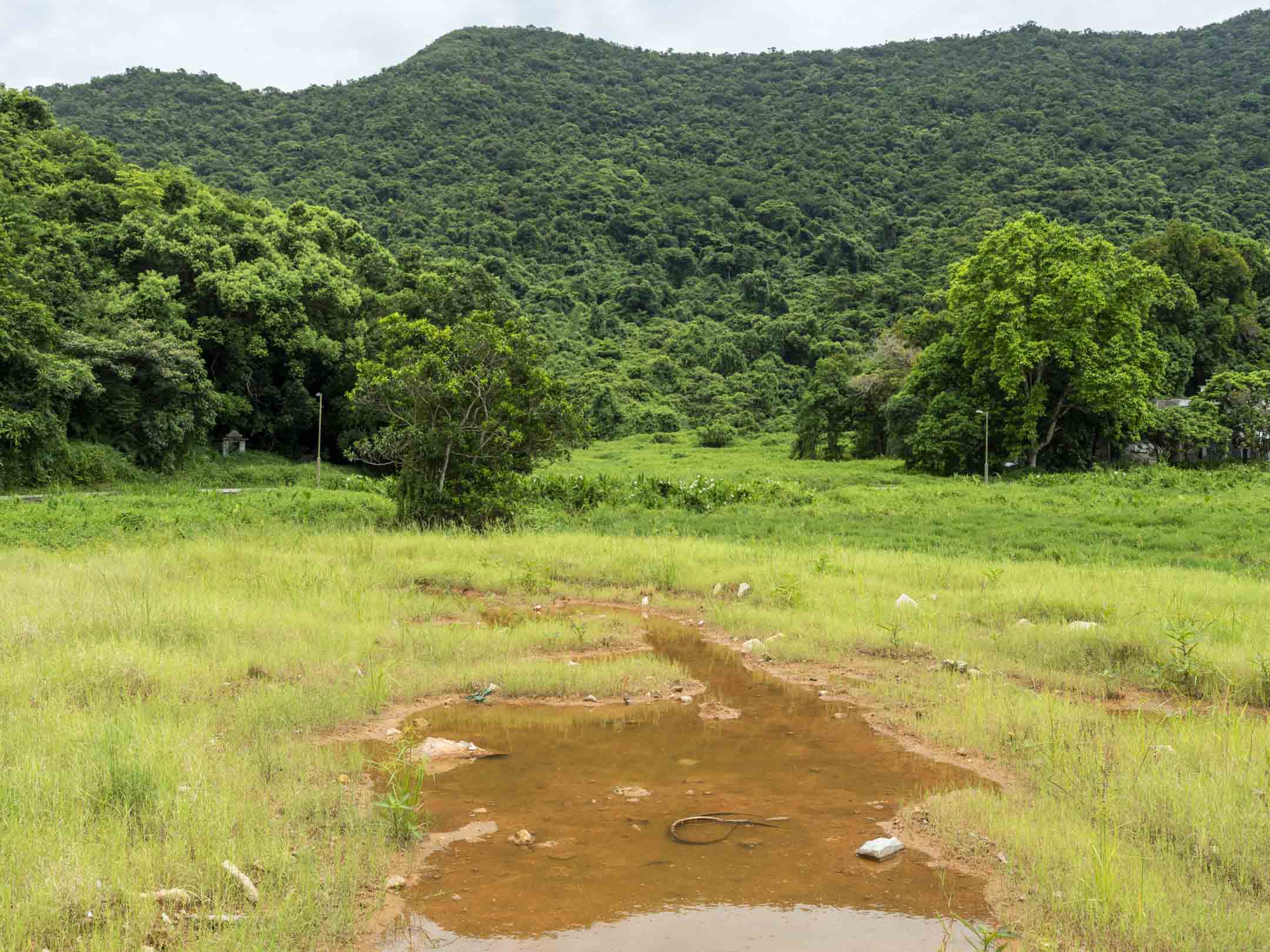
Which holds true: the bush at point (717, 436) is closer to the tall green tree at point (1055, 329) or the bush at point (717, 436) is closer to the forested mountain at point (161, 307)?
the forested mountain at point (161, 307)

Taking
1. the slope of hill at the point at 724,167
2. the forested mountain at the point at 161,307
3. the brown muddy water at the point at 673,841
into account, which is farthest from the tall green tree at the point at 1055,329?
the brown muddy water at the point at 673,841

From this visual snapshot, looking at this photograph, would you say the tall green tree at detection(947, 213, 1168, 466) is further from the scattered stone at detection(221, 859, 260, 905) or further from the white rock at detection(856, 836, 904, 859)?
the scattered stone at detection(221, 859, 260, 905)

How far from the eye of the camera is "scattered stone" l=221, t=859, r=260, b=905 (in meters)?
4.65

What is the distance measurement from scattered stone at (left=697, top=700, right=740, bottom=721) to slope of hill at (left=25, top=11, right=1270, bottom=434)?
57310mm

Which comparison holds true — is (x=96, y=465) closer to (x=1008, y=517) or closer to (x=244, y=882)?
(x=1008, y=517)

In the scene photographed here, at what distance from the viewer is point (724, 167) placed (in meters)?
130

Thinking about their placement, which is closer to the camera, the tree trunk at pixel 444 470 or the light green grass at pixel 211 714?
the light green grass at pixel 211 714

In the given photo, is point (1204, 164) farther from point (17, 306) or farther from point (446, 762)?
point (446, 762)

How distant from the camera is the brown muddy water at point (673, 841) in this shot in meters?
4.76

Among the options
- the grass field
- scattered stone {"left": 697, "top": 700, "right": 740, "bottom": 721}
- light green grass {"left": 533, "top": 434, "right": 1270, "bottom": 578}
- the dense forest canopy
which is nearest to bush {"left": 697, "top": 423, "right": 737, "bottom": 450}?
the dense forest canopy

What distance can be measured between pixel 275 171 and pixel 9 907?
343 feet

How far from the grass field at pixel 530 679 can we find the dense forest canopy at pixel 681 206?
71.7ft

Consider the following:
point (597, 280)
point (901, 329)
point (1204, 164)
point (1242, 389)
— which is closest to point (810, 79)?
point (1204, 164)

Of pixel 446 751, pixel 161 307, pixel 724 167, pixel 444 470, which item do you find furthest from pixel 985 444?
pixel 724 167
